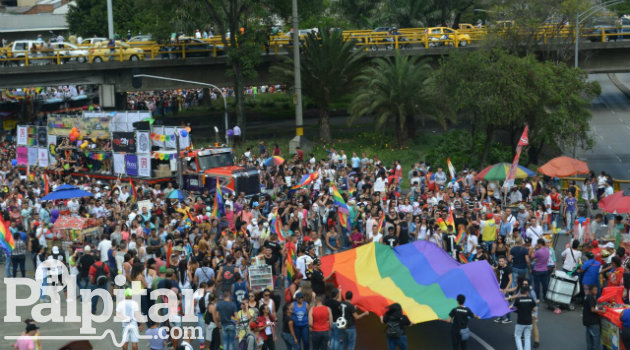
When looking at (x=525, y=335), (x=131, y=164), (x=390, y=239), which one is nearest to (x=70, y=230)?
(x=390, y=239)

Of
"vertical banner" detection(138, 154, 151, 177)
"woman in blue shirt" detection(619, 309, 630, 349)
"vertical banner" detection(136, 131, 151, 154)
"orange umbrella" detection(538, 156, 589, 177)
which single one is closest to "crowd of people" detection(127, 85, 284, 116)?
"vertical banner" detection(136, 131, 151, 154)

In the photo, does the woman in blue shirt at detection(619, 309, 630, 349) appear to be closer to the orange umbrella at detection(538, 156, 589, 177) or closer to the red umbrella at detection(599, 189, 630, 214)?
the red umbrella at detection(599, 189, 630, 214)

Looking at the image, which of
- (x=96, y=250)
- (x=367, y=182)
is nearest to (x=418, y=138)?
(x=367, y=182)

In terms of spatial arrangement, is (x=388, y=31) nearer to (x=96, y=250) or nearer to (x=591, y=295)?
(x=96, y=250)

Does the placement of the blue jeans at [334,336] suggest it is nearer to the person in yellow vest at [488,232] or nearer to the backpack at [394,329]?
the backpack at [394,329]

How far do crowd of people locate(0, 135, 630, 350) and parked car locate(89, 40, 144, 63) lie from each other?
51.8 ft

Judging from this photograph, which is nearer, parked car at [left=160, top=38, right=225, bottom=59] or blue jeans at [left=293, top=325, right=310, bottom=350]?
blue jeans at [left=293, top=325, right=310, bottom=350]

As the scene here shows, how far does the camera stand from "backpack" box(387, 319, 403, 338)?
15320 mm

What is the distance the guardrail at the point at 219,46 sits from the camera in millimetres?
46500

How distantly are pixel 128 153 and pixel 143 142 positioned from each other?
92 cm

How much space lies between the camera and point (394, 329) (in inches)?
603

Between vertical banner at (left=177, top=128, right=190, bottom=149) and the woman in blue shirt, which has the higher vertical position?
vertical banner at (left=177, top=128, right=190, bottom=149)

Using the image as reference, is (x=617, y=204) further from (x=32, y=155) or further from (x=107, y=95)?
(x=107, y=95)

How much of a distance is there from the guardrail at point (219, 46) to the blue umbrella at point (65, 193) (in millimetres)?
20613
